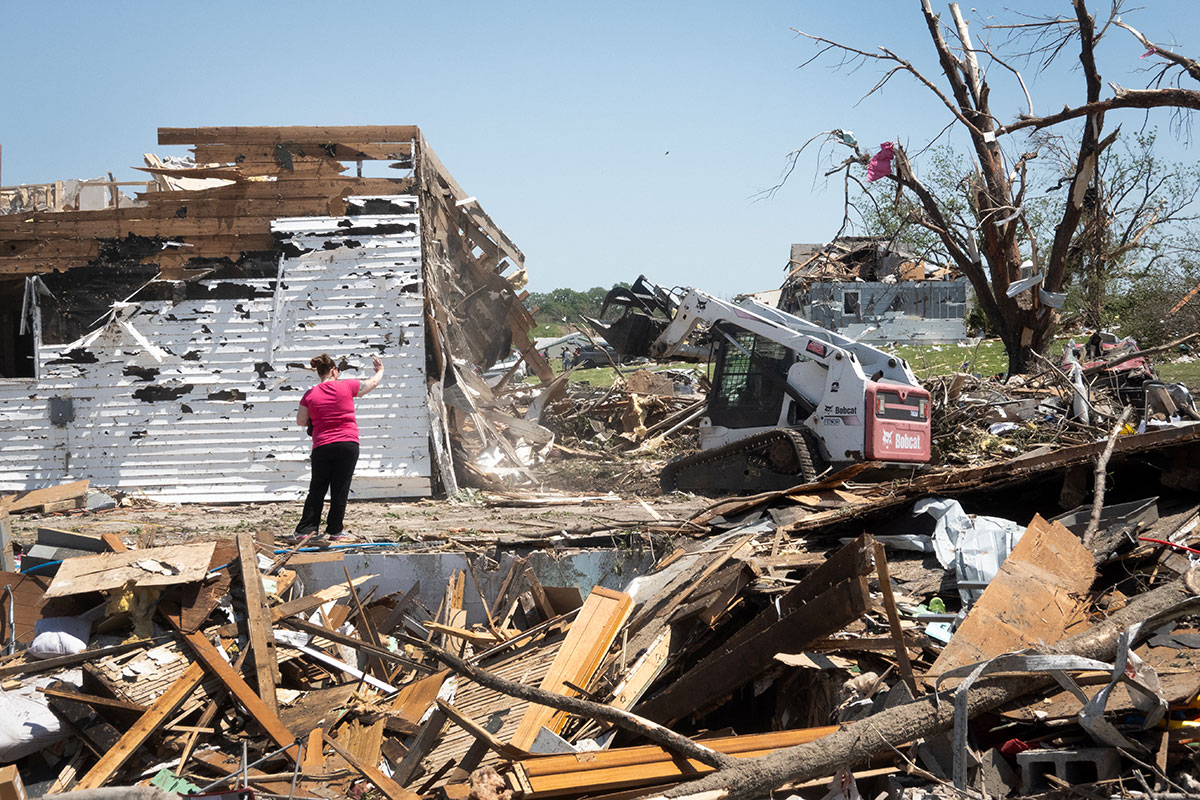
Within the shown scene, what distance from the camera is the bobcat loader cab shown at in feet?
33.2

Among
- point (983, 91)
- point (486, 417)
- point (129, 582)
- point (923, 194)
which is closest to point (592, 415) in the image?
point (486, 417)

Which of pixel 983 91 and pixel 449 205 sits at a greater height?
pixel 983 91

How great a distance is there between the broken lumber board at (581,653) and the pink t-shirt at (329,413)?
3.45m

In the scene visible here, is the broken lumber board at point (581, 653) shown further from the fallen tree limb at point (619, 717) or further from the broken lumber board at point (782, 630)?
the fallen tree limb at point (619, 717)

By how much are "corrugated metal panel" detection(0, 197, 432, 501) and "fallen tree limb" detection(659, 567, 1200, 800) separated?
854 centimetres

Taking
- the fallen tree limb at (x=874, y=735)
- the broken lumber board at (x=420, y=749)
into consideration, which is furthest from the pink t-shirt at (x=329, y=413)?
the fallen tree limb at (x=874, y=735)

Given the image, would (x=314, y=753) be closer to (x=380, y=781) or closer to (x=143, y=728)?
(x=380, y=781)

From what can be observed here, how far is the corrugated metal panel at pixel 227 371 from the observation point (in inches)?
466

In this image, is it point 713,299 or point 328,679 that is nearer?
point 328,679

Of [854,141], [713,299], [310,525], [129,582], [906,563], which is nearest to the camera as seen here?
[129,582]

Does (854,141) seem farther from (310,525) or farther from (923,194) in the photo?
(310,525)

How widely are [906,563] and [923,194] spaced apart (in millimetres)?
12358

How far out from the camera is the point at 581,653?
542cm

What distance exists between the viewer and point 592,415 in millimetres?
15961
